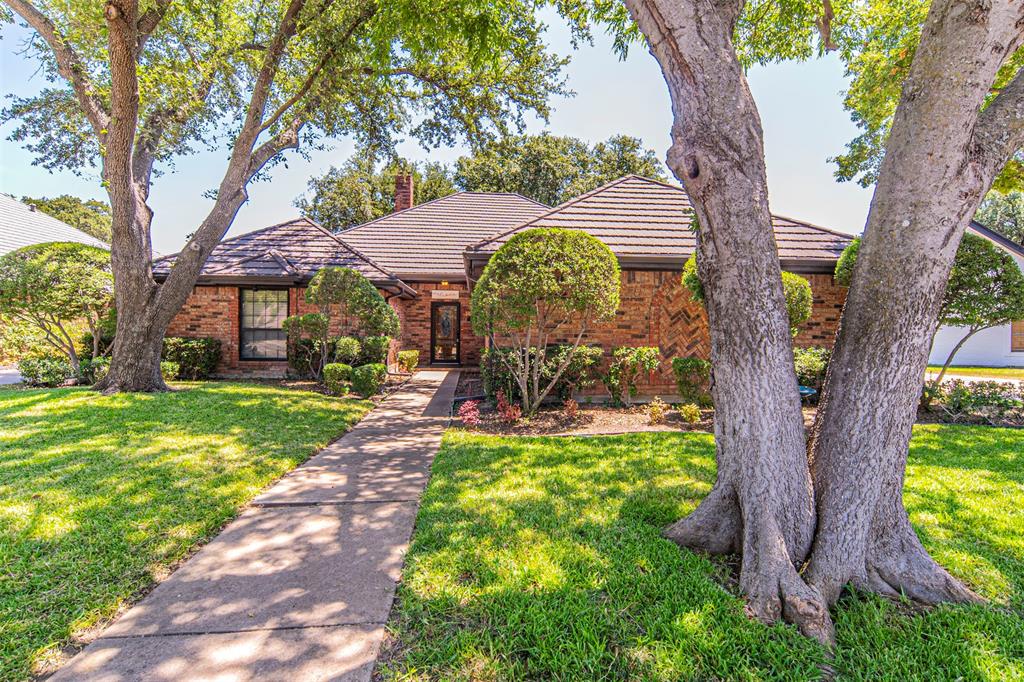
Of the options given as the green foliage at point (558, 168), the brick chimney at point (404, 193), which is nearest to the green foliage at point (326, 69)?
the brick chimney at point (404, 193)

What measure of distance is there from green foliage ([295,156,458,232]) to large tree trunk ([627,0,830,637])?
99.8 ft

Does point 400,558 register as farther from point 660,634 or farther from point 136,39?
point 136,39

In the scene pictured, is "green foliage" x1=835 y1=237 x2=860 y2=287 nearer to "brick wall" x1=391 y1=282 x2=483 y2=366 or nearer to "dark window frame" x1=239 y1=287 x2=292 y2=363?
"brick wall" x1=391 y1=282 x2=483 y2=366

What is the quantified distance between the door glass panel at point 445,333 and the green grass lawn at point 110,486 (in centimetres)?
816

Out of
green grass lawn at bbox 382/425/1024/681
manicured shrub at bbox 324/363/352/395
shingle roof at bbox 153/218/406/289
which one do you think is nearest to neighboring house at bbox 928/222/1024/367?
green grass lawn at bbox 382/425/1024/681

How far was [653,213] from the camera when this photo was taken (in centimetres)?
1069

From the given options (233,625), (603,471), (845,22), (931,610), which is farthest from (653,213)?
(233,625)

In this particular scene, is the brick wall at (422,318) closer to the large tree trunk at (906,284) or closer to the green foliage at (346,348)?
the green foliage at (346,348)

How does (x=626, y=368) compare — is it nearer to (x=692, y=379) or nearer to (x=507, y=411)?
(x=692, y=379)

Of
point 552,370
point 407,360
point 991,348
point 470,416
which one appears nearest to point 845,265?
point 552,370

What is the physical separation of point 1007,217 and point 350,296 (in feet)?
136

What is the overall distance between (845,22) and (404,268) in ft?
42.5

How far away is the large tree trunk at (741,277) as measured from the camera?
261 cm

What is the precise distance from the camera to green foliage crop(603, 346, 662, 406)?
8.23 meters
